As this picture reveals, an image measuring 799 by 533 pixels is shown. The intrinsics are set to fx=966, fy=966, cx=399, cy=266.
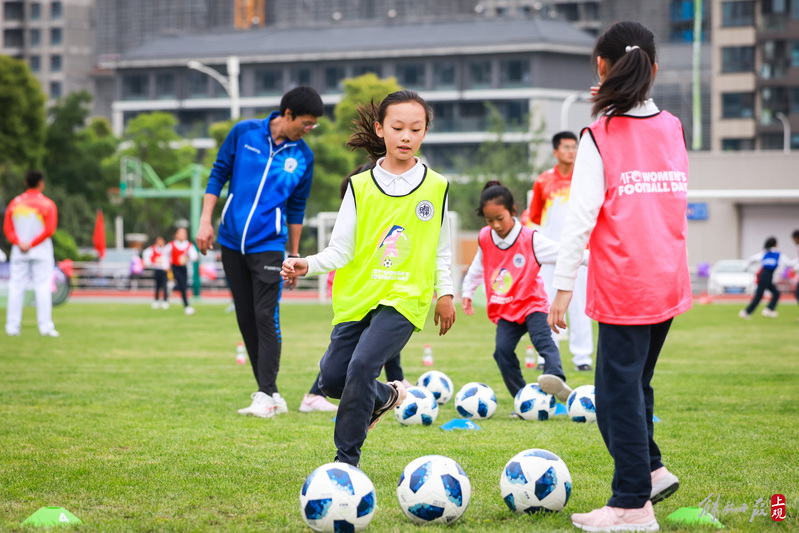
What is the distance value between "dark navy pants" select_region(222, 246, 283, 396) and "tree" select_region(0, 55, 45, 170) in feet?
161

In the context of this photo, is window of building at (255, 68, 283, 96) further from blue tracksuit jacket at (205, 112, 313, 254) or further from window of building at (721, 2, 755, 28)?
blue tracksuit jacket at (205, 112, 313, 254)

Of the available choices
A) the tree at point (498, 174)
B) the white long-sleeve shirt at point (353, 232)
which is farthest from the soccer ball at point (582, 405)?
the tree at point (498, 174)

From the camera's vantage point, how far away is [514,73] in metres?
73.1

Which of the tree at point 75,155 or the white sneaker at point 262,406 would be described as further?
the tree at point 75,155

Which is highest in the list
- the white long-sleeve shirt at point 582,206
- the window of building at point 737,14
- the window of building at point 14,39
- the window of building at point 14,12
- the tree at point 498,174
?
the window of building at point 14,12

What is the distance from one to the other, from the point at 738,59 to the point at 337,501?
73.0 meters

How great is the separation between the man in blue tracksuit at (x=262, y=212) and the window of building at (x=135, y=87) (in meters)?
78.1

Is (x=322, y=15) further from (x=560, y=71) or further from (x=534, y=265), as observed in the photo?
(x=534, y=265)

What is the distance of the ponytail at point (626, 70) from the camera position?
402 cm

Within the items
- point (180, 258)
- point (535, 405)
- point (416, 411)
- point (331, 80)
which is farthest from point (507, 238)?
point (331, 80)

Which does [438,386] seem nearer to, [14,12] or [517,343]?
[517,343]

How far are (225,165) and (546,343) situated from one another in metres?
2.81

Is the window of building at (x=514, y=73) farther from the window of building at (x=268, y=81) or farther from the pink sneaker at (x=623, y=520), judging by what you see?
the pink sneaker at (x=623, y=520)

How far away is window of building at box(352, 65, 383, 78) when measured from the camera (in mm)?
74750
